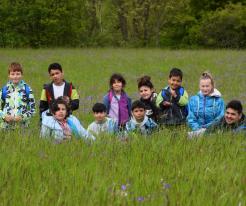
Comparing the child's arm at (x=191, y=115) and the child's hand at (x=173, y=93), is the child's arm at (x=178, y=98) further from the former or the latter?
the child's arm at (x=191, y=115)

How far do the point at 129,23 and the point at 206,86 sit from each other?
5276 cm

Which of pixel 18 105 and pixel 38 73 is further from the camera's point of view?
pixel 38 73

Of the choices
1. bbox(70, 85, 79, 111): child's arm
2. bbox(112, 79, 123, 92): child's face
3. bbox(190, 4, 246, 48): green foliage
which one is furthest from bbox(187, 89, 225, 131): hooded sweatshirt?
bbox(190, 4, 246, 48): green foliage

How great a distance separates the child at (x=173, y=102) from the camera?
26.7 feet

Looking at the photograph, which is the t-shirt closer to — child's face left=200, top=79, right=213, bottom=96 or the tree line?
child's face left=200, top=79, right=213, bottom=96

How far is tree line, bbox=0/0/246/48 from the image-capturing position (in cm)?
4541

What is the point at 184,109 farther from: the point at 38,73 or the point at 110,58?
the point at 110,58

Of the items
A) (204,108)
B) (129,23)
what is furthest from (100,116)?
(129,23)

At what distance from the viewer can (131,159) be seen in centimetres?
418

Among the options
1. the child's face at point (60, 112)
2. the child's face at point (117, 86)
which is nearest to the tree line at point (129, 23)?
the child's face at point (117, 86)

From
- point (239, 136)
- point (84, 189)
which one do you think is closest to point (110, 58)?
point (239, 136)

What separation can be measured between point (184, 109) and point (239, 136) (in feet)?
10.5

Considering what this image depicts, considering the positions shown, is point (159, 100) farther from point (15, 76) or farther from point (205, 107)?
point (15, 76)

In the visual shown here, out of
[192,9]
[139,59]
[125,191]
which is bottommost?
[125,191]
